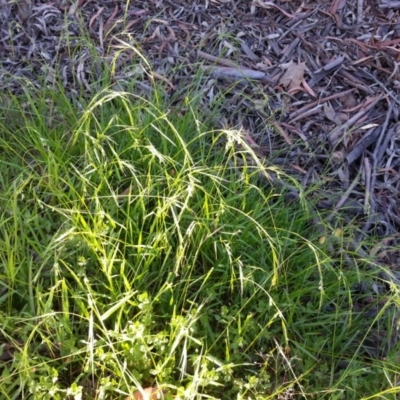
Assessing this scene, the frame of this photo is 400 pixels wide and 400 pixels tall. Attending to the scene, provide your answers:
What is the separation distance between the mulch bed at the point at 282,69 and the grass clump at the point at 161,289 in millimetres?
243

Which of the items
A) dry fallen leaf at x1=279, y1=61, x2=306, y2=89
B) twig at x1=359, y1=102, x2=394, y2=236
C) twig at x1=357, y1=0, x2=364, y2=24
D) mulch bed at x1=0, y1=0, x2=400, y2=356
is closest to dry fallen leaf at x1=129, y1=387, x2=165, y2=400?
mulch bed at x1=0, y1=0, x2=400, y2=356

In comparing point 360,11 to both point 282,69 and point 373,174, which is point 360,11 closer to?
point 282,69

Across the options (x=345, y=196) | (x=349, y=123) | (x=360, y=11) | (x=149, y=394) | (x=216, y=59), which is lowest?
(x=149, y=394)

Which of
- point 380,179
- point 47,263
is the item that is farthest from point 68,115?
point 380,179

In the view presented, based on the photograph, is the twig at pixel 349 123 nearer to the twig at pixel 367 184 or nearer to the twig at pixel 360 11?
the twig at pixel 367 184

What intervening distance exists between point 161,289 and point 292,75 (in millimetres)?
1220

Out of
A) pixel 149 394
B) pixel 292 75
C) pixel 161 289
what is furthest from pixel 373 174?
pixel 149 394

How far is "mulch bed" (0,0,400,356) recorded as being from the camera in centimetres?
247

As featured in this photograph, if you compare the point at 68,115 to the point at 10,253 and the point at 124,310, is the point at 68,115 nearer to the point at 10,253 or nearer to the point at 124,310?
the point at 10,253

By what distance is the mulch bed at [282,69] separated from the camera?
8.11ft

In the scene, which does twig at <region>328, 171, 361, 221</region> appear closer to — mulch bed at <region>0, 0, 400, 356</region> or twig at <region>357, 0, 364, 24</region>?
mulch bed at <region>0, 0, 400, 356</region>

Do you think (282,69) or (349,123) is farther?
(282,69)

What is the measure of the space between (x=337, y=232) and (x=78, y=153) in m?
1.00

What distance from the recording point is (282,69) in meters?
2.76
